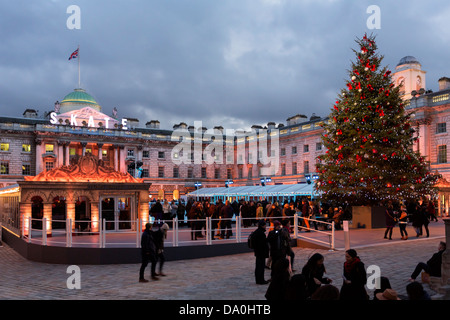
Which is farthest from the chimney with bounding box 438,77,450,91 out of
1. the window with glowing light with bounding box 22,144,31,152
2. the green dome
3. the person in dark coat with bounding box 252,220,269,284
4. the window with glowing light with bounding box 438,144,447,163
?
the window with glowing light with bounding box 22,144,31,152

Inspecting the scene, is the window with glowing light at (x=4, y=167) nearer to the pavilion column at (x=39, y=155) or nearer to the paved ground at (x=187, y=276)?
the pavilion column at (x=39, y=155)

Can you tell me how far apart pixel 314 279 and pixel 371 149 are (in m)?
16.5

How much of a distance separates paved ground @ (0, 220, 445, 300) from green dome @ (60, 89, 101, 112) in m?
64.8

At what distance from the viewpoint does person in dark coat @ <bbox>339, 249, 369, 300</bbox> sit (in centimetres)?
659

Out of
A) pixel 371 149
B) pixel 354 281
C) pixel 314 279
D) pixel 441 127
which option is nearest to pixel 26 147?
pixel 441 127

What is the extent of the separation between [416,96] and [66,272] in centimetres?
4508

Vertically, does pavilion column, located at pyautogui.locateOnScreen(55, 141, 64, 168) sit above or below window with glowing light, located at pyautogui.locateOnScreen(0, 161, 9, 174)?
above

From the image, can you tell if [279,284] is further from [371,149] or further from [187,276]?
[371,149]

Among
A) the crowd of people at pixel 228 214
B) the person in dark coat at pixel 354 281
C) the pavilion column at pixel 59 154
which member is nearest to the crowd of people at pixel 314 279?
the person in dark coat at pixel 354 281

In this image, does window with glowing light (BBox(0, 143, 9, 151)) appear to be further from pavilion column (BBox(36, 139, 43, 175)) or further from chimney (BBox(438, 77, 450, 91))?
chimney (BBox(438, 77, 450, 91))

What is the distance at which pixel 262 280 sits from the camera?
421 inches

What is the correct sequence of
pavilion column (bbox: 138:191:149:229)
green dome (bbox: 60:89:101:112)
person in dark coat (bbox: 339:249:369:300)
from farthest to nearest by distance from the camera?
green dome (bbox: 60:89:101:112) < pavilion column (bbox: 138:191:149:229) < person in dark coat (bbox: 339:249:369:300)

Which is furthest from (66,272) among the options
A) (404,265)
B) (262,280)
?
(404,265)

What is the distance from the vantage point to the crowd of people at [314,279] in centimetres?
611
